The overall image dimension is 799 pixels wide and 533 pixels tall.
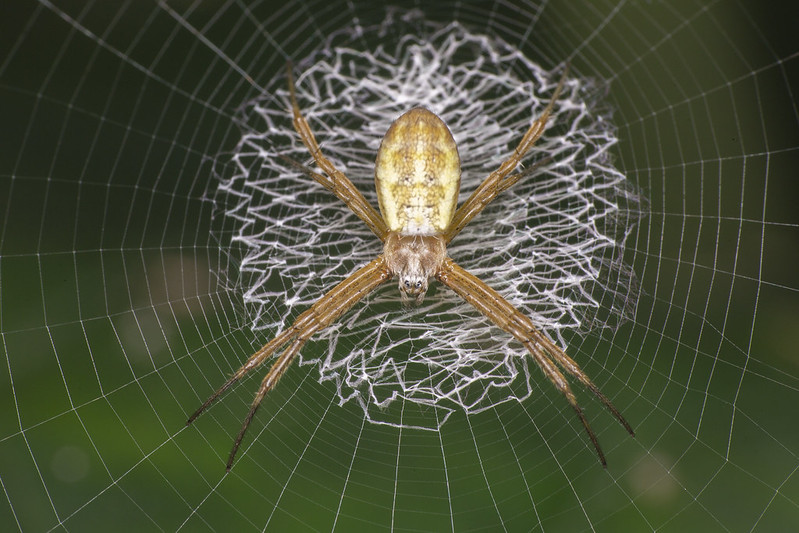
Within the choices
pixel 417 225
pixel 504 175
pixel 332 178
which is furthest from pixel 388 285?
pixel 504 175

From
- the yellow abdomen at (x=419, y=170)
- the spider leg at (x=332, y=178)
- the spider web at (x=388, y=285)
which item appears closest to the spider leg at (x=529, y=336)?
the spider web at (x=388, y=285)

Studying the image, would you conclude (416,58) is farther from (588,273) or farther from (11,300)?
(11,300)

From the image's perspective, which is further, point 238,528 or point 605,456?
point 605,456

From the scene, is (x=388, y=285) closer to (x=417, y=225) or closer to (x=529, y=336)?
(x=417, y=225)

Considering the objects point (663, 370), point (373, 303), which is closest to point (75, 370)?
point (373, 303)

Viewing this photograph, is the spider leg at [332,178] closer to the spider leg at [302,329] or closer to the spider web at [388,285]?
the spider leg at [302,329]
